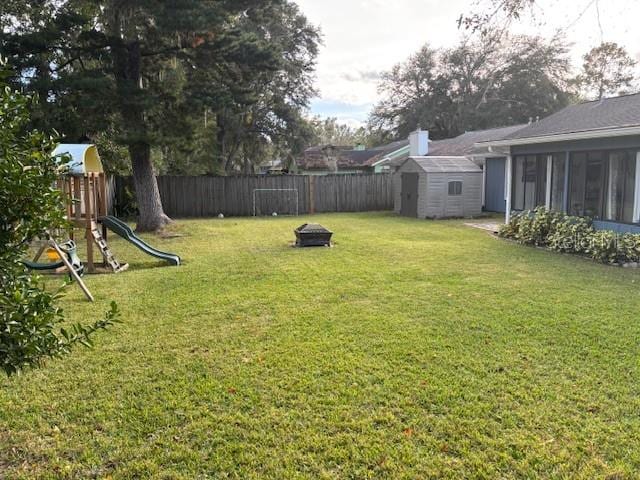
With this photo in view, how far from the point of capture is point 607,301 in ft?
18.8

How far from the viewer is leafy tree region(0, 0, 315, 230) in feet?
33.3

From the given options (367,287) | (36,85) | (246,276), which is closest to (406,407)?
(367,287)

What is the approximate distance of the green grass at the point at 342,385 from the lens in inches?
105

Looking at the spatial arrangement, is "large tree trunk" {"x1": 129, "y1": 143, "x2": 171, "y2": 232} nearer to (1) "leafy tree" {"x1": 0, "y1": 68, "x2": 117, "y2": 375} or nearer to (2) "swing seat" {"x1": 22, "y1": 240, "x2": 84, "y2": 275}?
(2) "swing seat" {"x1": 22, "y1": 240, "x2": 84, "y2": 275}

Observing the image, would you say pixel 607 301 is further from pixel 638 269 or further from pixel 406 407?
pixel 406 407

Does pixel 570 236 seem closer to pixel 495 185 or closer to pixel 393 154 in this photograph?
pixel 495 185

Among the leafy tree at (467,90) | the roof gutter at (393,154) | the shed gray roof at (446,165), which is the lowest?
the shed gray roof at (446,165)

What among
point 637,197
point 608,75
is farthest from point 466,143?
point 608,75

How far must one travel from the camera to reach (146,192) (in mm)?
13320

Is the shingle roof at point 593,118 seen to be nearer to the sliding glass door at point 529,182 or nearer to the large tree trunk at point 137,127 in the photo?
the sliding glass door at point 529,182

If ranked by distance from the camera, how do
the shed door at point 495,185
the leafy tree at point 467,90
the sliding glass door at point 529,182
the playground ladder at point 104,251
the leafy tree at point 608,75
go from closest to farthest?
the playground ladder at point 104,251, the sliding glass door at point 529,182, the shed door at point 495,185, the leafy tree at point 467,90, the leafy tree at point 608,75

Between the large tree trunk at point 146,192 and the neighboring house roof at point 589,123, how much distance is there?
8.90m

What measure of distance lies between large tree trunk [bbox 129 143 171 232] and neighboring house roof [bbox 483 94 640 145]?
890cm

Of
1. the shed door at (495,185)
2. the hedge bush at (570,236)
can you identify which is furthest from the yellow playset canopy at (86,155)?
the shed door at (495,185)
